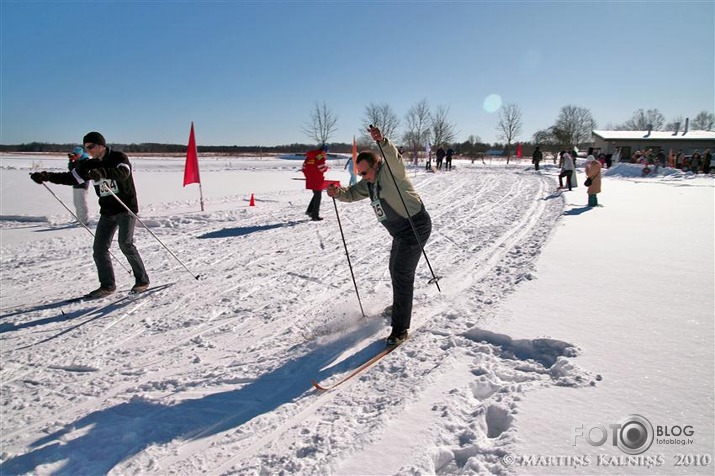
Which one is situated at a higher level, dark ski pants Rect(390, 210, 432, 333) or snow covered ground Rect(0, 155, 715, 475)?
dark ski pants Rect(390, 210, 432, 333)

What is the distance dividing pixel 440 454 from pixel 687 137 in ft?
191

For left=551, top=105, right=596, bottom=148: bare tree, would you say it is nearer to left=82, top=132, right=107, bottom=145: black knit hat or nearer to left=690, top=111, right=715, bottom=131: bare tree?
left=690, top=111, right=715, bottom=131: bare tree

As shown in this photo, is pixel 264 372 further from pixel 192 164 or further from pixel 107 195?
pixel 192 164

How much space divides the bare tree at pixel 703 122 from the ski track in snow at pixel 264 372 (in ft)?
335

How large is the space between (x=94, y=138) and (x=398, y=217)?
398 centimetres

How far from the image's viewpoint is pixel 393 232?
4.06m

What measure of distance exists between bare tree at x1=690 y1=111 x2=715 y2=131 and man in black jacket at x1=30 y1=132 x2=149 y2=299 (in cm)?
10577

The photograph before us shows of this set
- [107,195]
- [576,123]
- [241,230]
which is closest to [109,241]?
[107,195]

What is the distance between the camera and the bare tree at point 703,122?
8111cm

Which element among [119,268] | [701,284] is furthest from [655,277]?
[119,268]

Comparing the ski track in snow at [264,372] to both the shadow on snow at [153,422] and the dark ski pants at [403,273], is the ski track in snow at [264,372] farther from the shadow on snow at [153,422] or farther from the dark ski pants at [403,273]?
the dark ski pants at [403,273]

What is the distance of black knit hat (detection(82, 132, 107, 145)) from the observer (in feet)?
16.3

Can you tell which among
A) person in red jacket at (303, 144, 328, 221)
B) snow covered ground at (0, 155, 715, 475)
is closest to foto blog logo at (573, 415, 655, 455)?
snow covered ground at (0, 155, 715, 475)

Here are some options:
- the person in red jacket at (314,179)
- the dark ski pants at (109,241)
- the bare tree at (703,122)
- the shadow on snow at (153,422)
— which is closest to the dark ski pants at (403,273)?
the shadow on snow at (153,422)
